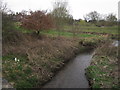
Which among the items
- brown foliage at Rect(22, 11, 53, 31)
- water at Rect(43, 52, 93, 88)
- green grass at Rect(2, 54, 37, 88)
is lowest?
water at Rect(43, 52, 93, 88)

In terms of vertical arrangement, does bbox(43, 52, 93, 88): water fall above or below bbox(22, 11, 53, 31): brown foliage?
below

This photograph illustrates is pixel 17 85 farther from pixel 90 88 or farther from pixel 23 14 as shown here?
pixel 23 14

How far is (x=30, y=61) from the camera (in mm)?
12125

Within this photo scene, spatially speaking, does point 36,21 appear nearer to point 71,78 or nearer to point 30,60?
point 30,60

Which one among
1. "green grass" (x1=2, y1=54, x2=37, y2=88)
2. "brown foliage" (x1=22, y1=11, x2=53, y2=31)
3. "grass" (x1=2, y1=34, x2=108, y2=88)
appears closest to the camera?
"green grass" (x1=2, y1=54, x2=37, y2=88)

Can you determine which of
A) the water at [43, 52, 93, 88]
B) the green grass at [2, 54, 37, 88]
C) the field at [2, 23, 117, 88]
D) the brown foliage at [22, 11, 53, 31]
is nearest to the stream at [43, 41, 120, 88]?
the water at [43, 52, 93, 88]

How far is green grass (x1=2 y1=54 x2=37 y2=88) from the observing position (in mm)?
9530

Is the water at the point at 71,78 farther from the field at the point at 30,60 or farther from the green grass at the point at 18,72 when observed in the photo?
the green grass at the point at 18,72

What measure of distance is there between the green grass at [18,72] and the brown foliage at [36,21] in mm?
8079

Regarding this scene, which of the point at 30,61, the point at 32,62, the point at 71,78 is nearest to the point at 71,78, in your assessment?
the point at 71,78

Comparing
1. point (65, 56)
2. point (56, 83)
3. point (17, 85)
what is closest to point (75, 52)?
point (65, 56)

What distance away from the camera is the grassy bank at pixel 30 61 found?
999 centimetres

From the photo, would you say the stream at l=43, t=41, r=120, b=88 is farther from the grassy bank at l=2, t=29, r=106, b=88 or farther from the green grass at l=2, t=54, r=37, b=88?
the green grass at l=2, t=54, r=37, b=88

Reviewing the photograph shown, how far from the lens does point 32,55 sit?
1305 centimetres
